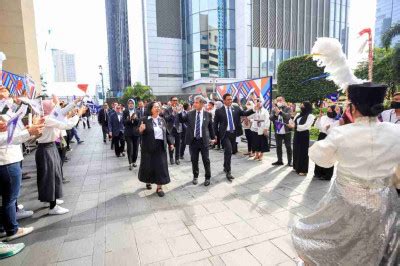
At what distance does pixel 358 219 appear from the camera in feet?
6.31

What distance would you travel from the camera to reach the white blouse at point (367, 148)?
1.87m

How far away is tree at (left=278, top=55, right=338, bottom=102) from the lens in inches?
1137

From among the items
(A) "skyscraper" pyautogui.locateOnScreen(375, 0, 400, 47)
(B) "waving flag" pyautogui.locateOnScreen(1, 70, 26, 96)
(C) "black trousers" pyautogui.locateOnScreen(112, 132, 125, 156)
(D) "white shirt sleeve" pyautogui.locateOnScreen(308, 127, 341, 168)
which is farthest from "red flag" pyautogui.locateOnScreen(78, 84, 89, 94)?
(A) "skyscraper" pyautogui.locateOnScreen(375, 0, 400, 47)

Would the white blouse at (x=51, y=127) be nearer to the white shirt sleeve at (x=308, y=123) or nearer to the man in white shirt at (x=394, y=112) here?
the white shirt sleeve at (x=308, y=123)

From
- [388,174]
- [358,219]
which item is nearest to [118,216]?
[358,219]

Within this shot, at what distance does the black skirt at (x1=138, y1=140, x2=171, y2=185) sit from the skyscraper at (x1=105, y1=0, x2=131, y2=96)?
73.2 metres

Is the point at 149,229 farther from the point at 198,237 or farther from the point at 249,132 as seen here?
the point at 249,132

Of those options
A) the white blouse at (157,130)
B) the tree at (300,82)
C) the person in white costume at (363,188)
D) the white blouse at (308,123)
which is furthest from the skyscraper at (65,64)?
the person in white costume at (363,188)

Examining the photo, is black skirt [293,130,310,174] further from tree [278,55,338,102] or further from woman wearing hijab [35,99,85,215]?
tree [278,55,338,102]

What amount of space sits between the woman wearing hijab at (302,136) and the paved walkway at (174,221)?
31 cm

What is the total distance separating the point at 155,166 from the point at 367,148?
12.4ft

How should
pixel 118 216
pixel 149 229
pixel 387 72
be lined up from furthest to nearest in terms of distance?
pixel 387 72 < pixel 118 216 < pixel 149 229

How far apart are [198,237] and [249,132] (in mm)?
5874

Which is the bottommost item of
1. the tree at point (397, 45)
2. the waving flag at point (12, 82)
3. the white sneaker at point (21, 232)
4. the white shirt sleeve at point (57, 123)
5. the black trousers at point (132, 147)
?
the white sneaker at point (21, 232)
